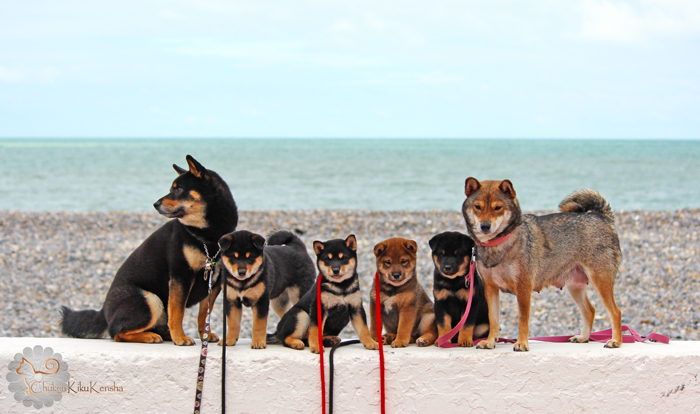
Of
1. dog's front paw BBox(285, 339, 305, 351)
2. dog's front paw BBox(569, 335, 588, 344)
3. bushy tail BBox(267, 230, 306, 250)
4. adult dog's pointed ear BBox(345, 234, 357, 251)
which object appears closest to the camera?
adult dog's pointed ear BBox(345, 234, 357, 251)

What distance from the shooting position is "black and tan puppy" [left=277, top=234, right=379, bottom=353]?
3367 millimetres

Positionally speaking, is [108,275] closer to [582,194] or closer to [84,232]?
[84,232]

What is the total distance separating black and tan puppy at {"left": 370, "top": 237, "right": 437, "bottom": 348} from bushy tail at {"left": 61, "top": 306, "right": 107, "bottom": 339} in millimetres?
1848

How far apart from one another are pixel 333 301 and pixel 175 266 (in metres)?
0.99

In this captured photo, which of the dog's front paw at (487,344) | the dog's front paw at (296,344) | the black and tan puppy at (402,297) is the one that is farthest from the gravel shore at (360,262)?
the dog's front paw at (296,344)

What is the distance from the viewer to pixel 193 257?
3.59 m

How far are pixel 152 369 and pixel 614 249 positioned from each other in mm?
2904

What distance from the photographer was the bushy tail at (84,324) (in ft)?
13.2

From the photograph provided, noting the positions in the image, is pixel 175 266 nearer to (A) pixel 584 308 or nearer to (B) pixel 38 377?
(B) pixel 38 377

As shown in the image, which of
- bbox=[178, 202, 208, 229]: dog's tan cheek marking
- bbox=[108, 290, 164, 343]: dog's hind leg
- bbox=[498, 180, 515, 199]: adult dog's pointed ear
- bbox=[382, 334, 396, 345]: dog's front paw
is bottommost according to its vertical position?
bbox=[382, 334, 396, 345]: dog's front paw

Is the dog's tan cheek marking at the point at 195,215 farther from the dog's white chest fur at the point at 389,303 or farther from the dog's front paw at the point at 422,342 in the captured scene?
the dog's front paw at the point at 422,342

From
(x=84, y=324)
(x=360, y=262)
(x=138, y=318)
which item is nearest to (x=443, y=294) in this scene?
(x=138, y=318)

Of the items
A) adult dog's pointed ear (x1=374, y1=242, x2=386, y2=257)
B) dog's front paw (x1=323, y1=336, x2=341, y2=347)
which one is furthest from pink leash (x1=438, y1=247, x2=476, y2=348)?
dog's front paw (x1=323, y1=336, x2=341, y2=347)

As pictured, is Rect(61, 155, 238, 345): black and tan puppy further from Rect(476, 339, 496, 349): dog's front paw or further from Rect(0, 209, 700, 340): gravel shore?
Rect(0, 209, 700, 340): gravel shore
